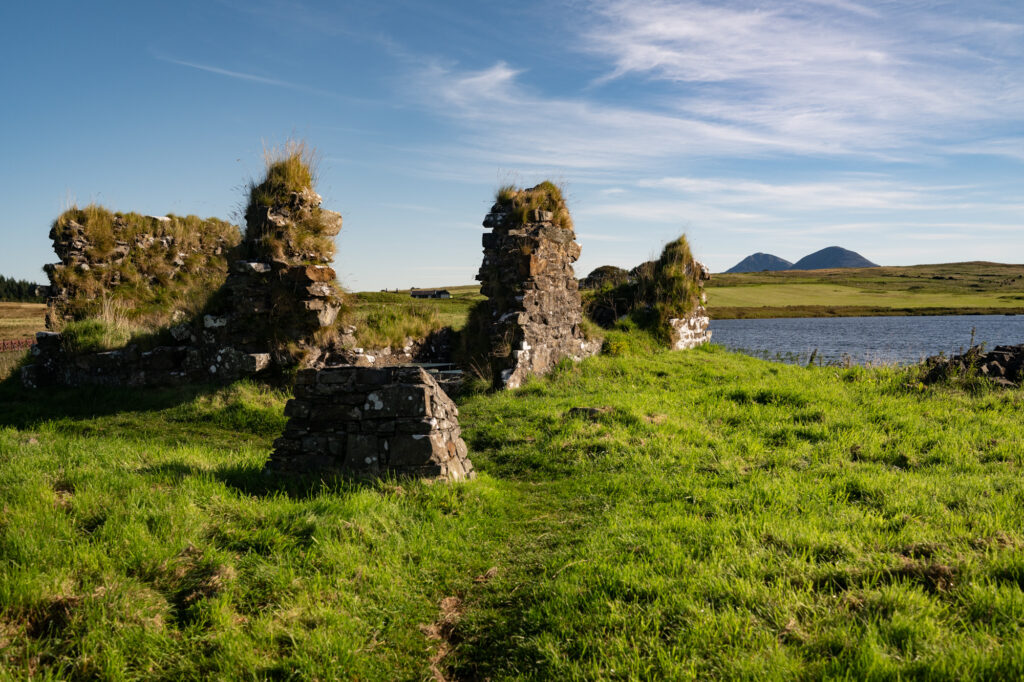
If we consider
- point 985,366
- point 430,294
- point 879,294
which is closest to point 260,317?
point 985,366

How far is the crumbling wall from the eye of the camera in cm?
A: 1745

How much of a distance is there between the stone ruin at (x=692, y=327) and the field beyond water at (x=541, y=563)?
1027cm

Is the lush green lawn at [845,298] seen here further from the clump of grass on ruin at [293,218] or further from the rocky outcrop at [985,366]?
the clump of grass on ruin at [293,218]

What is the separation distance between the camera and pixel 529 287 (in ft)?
47.6

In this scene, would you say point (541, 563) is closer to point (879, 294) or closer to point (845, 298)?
point (845, 298)

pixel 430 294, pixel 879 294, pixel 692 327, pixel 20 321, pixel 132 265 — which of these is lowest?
pixel 692 327

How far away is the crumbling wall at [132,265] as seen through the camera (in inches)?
687

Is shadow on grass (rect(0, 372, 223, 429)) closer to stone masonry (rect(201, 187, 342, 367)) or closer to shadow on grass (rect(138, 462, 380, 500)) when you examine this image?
stone masonry (rect(201, 187, 342, 367))

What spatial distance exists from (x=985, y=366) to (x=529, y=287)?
1060 centimetres

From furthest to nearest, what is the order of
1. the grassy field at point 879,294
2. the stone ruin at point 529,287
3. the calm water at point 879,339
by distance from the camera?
the grassy field at point 879,294 → the calm water at point 879,339 → the stone ruin at point 529,287

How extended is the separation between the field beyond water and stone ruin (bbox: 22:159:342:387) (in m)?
5.60

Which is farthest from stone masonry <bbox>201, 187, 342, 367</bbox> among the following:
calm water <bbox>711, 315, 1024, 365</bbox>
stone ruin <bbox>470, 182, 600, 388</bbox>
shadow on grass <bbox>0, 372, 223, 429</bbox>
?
calm water <bbox>711, 315, 1024, 365</bbox>

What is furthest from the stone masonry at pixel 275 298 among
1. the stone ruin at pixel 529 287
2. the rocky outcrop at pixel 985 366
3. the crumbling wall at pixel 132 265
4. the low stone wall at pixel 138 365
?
the rocky outcrop at pixel 985 366

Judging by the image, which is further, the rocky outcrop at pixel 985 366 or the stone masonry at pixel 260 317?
the stone masonry at pixel 260 317
